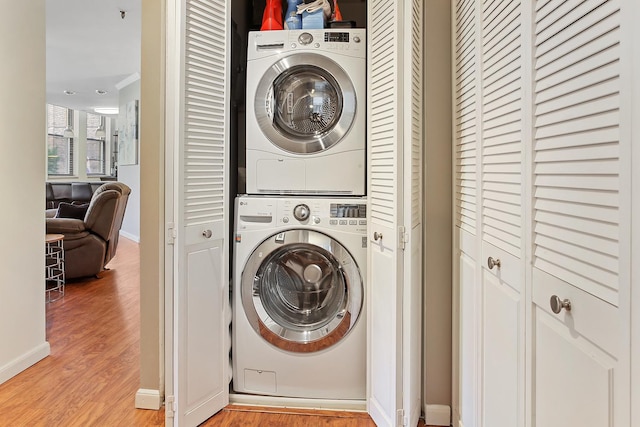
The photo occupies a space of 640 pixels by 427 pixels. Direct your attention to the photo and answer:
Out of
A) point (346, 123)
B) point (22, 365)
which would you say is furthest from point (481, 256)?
point (22, 365)

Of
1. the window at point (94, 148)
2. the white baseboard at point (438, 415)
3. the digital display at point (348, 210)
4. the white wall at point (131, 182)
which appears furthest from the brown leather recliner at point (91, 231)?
the window at point (94, 148)

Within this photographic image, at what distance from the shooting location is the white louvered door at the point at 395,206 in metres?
1.71

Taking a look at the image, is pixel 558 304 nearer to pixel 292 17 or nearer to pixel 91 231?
pixel 292 17

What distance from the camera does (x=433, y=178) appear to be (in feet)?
6.05

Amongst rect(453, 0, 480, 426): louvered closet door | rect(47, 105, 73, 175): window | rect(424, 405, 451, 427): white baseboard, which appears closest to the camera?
rect(453, 0, 480, 426): louvered closet door

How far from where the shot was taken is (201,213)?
1.87 m

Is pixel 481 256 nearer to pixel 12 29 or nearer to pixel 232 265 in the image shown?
pixel 232 265

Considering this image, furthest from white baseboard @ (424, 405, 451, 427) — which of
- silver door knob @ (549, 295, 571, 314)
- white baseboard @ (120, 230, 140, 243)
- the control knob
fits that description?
white baseboard @ (120, 230, 140, 243)

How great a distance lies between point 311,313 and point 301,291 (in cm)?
12

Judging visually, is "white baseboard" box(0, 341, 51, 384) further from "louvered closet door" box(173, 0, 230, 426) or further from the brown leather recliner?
the brown leather recliner

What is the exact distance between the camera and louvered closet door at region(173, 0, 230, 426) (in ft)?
5.77

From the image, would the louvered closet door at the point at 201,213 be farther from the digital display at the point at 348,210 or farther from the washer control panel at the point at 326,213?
the digital display at the point at 348,210

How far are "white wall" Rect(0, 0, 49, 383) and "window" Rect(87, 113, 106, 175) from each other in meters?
7.49

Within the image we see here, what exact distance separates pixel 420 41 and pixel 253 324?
1.50 m
